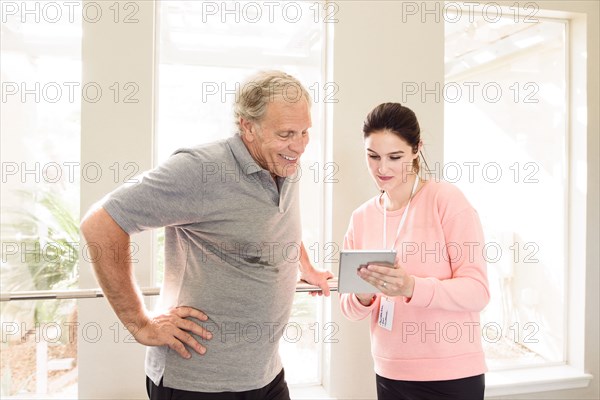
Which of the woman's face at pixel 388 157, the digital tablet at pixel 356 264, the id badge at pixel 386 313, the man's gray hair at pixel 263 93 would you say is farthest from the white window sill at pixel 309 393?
the man's gray hair at pixel 263 93

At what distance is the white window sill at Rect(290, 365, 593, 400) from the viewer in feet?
8.33

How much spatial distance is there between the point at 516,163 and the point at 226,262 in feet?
6.69

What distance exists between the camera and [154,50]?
213cm

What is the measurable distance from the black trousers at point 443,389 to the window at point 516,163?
1311 millimetres

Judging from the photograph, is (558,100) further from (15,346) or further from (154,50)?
(15,346)

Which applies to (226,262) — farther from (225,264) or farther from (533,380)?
(533,380)

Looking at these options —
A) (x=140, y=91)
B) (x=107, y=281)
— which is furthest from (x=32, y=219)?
(x=107, y=281)

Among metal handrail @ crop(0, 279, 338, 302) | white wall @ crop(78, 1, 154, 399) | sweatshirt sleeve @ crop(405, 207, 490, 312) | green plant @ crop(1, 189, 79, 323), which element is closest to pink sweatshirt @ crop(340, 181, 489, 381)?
sweatshirt sleeve @ crop(405, 207, 490, 312)

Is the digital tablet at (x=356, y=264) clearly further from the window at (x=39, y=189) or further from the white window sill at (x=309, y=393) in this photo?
the window at (x=39, y=189)

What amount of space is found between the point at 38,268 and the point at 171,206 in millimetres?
1314

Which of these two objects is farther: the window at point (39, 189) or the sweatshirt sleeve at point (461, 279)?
the window at point (39, 189)

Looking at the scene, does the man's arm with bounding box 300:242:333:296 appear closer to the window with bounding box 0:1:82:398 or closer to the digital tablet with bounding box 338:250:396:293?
the digital tablet with bounding box 338:250:396:293

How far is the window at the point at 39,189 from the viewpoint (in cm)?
210

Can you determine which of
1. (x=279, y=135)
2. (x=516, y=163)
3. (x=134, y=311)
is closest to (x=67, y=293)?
(x=134, y=311)
